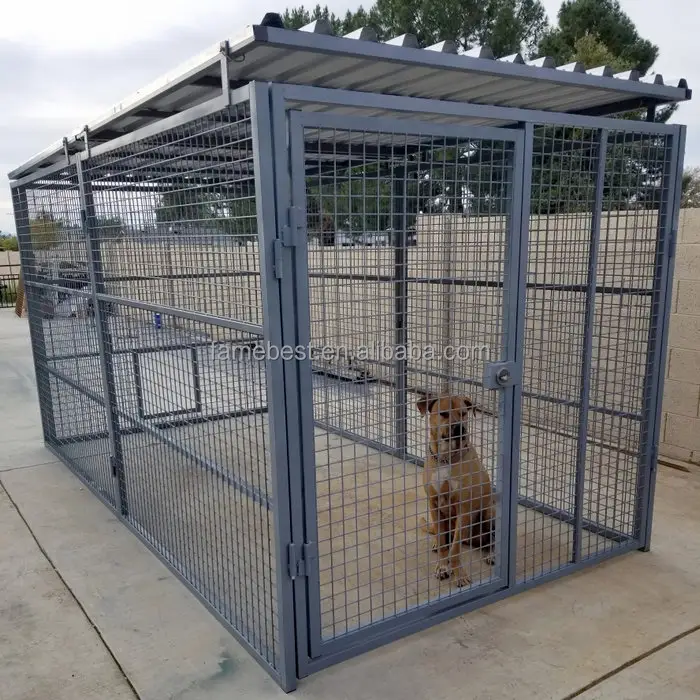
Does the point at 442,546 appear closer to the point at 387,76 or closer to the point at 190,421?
the point at 190,421

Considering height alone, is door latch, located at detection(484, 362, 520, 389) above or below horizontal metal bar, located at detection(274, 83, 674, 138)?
below

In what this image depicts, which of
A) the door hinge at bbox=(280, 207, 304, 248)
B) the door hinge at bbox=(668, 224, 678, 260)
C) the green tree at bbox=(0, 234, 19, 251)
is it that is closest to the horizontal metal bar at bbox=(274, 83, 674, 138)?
the door hinge at bbox=(280, 207, 304, 248)

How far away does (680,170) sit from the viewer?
3064 mm

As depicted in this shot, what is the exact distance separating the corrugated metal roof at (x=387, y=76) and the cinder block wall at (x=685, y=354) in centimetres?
166

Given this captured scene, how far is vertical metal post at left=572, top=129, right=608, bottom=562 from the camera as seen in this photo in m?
2.83

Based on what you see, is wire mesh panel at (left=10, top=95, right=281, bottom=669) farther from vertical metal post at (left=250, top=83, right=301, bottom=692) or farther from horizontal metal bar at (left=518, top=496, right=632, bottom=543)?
horizontal metal bar at (left=518, top=496, right=632, bottom=543)

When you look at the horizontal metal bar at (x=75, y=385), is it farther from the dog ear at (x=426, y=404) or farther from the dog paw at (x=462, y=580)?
the dog paw at (x=462, y=580)

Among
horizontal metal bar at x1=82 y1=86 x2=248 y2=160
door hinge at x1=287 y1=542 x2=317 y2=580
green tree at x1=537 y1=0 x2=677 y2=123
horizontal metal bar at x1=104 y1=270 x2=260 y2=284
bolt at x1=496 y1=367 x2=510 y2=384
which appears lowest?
door hinge at x1=287 y1=542 x2=317 y2=580

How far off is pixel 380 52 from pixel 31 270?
3896 millimetres

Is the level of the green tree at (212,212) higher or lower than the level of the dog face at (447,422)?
higher

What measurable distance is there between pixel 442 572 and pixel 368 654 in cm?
60

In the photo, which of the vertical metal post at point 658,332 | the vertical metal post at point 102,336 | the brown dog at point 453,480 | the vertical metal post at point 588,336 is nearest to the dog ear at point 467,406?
the brown dog at point 453,480

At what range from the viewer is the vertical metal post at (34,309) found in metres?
4.83

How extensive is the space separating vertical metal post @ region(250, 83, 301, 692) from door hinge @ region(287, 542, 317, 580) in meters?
0.02
